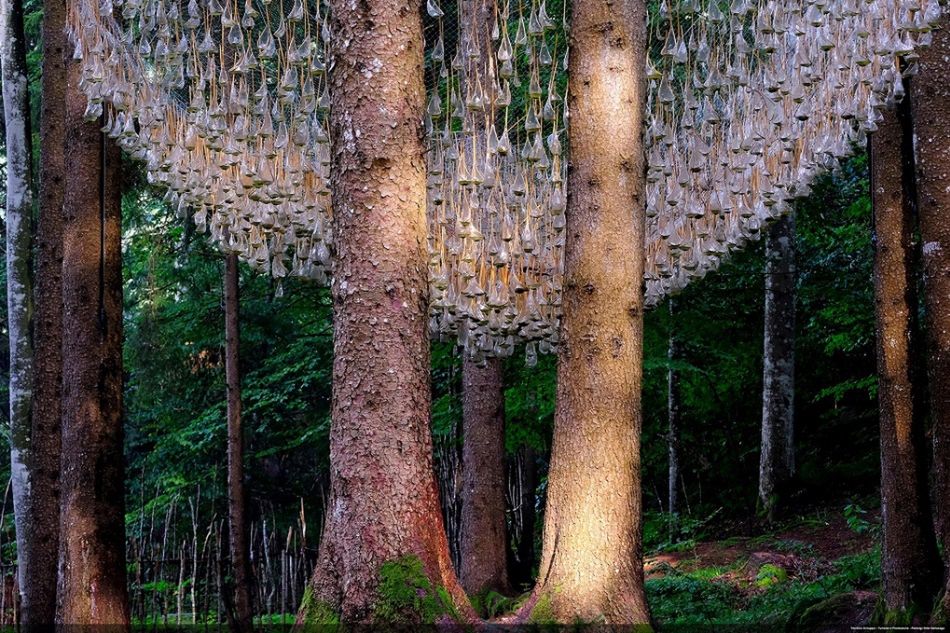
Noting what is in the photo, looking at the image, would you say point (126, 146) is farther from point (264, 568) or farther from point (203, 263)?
point (203, 263)

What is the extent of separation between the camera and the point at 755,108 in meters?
4.22

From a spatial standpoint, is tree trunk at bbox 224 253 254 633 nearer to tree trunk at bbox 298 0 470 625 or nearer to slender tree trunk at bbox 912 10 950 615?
tree trunk at bbox 298 0 470 625

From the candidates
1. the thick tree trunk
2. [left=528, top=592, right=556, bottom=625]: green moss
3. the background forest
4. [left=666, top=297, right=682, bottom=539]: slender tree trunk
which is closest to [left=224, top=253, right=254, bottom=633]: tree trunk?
the background forest

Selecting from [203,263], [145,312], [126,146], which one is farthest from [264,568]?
[126,146]

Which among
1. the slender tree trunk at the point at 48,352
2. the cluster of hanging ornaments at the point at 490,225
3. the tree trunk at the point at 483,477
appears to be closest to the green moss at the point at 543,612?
the cluster of hanging ornaments at the point at 490,225

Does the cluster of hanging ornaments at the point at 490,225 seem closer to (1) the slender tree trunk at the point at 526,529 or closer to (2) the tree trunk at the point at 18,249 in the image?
(1) the slender tree trunk at the point at 526,529

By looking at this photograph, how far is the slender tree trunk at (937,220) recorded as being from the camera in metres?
3.70

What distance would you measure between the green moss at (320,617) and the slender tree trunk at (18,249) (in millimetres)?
3899

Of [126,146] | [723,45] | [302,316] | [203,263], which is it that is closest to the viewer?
[723,45]

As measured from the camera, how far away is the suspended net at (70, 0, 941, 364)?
378cm

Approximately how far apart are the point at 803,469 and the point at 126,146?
6957 millimetres

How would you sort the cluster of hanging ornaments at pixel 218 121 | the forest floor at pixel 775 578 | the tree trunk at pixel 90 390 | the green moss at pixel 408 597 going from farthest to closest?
the tree trunk at pixel 90 390 < the forest floor at pixel 775 578 < the cluster of hanging ornaments at pixel 218 121 < the green moss at pixel 408 597

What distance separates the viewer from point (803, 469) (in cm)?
897

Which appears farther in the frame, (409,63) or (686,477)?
(686,477)
